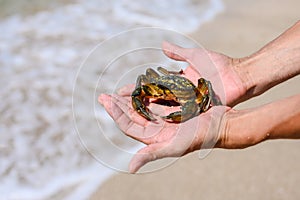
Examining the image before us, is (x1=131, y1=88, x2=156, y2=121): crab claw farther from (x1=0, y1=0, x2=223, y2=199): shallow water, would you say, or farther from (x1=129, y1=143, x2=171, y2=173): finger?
(x1=0, y1=0, x2=223, y2=199): shallow water

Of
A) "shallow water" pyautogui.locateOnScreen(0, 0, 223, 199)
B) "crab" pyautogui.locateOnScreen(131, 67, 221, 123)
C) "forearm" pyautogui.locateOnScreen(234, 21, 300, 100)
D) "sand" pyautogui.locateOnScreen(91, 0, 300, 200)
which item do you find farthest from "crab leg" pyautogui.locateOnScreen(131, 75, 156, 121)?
"shallow water" pyautogui.locateOnScreen(0, 0, 223, 199)

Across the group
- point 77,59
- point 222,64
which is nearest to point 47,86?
point 77,59

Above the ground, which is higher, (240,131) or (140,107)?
(140,107)

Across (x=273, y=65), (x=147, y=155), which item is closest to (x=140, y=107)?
(x=147, y=155)

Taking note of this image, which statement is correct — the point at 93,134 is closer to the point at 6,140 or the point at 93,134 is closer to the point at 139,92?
the point at 6,140

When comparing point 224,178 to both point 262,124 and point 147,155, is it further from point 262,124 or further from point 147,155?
point 147,155

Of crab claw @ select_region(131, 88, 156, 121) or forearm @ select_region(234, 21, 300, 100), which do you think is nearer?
crab claw @ select_region(131, 88, 156, 121)

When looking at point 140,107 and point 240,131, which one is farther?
point 140,107
